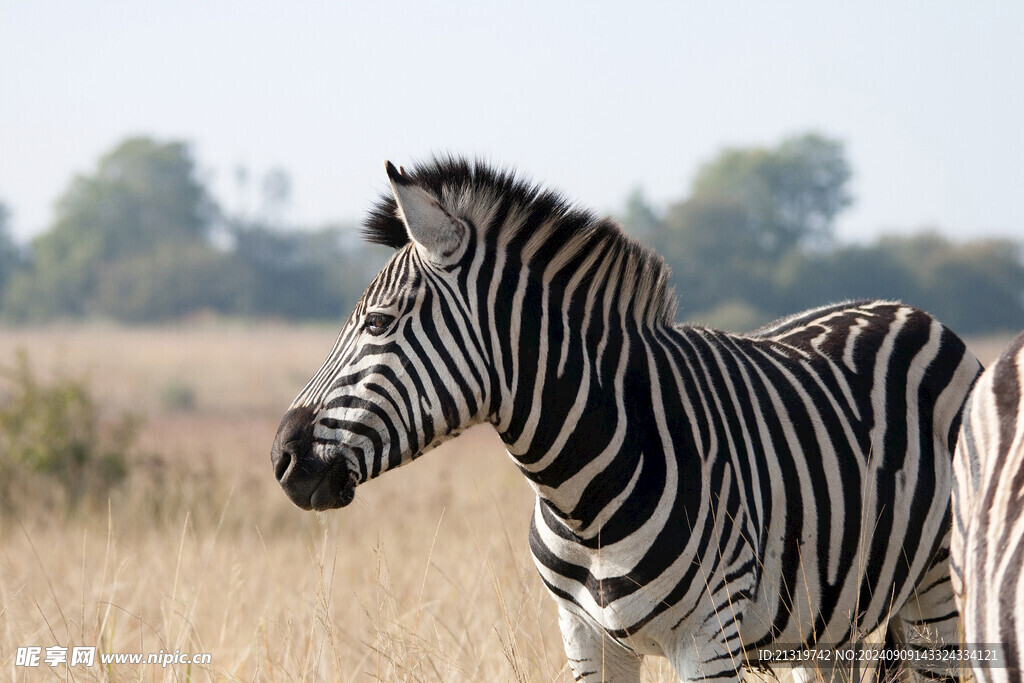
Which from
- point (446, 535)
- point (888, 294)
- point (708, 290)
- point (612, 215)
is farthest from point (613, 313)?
point (888, 294)

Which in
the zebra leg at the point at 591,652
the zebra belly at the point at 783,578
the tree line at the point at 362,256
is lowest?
the zebra leg at the point at 591,652

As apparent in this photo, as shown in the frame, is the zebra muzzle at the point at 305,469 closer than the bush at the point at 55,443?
Yes

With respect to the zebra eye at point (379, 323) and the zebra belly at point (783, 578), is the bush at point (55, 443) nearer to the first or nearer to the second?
the zebra eye at point (379, 323)

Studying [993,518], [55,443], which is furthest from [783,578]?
[55,443]

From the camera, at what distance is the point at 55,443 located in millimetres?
9305

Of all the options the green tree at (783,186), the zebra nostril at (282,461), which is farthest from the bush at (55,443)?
the green tree at (783,186)

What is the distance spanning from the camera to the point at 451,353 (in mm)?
2785

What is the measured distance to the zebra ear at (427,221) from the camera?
2814 mm

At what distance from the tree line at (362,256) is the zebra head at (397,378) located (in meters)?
45.8

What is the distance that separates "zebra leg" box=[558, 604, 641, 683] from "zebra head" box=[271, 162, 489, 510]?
82 cm

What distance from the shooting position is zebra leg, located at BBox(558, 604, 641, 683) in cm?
309

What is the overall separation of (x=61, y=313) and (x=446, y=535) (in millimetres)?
58690

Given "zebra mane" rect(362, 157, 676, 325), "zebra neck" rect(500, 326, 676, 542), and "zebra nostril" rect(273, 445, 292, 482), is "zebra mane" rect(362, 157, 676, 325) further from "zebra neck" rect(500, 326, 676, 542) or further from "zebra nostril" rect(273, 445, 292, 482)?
"zebra nostril" rect(273, 445, 292, 482)

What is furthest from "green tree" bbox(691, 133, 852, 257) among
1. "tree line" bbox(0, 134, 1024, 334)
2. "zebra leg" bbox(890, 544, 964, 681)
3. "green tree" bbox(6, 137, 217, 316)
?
"zebra leg" bbox(890, 544, 964, 681)
